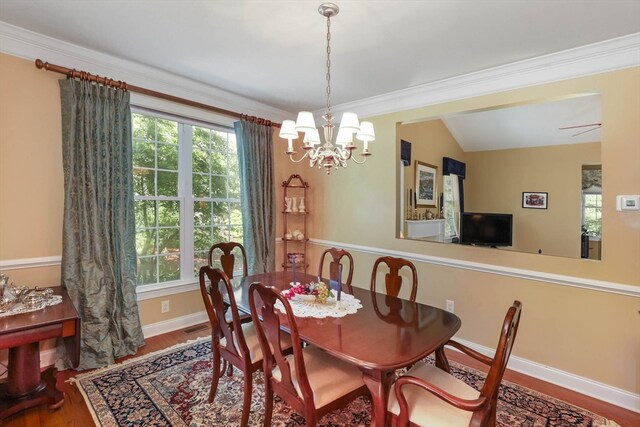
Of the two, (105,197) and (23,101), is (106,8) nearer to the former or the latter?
(23,101)

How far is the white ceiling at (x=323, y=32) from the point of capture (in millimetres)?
1928

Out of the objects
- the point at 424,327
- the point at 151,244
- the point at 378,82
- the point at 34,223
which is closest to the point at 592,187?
the point at 378,82

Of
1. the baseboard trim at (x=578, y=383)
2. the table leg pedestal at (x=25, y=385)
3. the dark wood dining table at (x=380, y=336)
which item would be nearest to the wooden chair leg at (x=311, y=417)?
the dark wood dining table at (x=380, y=336)

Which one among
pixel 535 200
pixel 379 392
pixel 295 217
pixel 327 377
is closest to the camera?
pixel 379 392

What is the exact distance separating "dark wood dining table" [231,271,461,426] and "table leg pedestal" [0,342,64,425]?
4.34 ft

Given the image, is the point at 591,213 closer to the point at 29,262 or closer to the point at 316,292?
the point at 316,292

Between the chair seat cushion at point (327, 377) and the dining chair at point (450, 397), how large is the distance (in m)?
0.24

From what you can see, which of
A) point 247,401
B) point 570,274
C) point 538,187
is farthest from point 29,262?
point 538,187

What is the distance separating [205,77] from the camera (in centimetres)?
306

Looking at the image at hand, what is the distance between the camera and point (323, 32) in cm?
219

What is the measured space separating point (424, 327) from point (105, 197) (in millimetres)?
2645

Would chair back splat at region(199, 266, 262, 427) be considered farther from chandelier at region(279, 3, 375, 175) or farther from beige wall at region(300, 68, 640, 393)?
beige wall at region(300, 68, 640, 393)

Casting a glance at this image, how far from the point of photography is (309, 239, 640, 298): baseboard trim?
2232 millimetres

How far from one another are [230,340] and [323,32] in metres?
2.16
